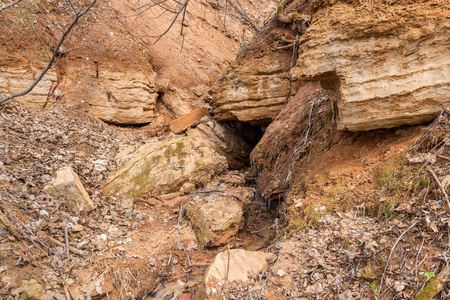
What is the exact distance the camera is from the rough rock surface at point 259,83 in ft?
20.6

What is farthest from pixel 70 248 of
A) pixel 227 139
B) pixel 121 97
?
pixel 121 97

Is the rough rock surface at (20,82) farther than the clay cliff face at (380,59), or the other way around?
the rough rock surface at (20,82)

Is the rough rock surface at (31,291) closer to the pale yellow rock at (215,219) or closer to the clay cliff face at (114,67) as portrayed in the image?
the pale yellow rock at (215,219)

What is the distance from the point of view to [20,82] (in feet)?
21.4

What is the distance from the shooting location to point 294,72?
11.0 ft

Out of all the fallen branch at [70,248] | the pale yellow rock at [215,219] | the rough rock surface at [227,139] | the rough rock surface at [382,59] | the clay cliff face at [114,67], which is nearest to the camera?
the rough rock surface at [382,59]

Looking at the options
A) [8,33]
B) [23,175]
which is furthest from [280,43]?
[8,33]

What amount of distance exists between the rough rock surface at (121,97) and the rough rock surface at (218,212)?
402cm

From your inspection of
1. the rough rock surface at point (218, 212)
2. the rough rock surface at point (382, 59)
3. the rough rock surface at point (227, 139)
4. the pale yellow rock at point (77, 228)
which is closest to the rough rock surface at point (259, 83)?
the rough rock surface at point (227, 139)

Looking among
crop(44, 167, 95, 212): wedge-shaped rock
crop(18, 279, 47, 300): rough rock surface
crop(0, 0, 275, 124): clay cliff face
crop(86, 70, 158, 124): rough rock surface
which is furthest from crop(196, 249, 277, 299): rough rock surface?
crop(86, 70, 158, 124): rough rock surface

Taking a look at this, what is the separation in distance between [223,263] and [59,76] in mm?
7253

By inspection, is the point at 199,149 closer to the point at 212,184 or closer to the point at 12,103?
the point at 212,184

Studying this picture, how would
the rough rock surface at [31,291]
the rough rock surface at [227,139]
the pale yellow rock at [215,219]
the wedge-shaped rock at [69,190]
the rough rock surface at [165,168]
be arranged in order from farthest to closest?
the rough rock surface at [227,139], the rough rock surface at [165,168], the pale yellow rock at [215,219], the wedge-shaped rock at [69,190], the rough rock surface at [31,291]

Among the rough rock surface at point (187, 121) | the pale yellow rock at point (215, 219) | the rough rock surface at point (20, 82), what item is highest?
the rough rock surface at point (20, 82)
